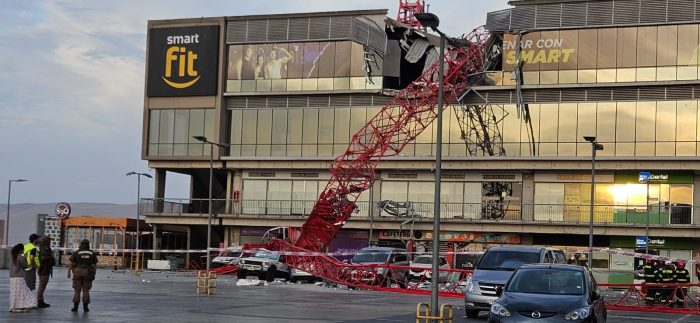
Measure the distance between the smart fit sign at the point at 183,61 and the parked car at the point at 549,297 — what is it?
49.5 meters

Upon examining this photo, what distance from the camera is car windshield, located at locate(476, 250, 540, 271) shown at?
27.3 m

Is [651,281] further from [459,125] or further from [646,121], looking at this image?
[459,125]

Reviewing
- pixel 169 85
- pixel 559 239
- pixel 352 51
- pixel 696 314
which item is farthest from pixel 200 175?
pixel 696 314

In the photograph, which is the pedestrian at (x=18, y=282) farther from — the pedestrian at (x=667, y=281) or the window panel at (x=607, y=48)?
the window panel at (x=607, y=48)

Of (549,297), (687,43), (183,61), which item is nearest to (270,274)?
(183,61)

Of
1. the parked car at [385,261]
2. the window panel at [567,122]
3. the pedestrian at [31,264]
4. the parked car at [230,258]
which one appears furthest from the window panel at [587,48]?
the pedestrian at [31,264]

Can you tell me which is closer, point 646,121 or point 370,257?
point 370,257

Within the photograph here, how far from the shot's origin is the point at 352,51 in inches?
2530

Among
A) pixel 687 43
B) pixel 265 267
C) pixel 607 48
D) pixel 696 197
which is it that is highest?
pixel 687 43

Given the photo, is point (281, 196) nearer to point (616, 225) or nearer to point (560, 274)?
point (616, 225)

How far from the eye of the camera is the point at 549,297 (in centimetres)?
1888

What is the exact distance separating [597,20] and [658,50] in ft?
12.4

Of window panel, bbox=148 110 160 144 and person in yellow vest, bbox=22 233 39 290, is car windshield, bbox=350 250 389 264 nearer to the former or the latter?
person in yellow vest, bbox=22 233 39 290

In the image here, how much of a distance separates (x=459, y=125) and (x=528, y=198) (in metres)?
5.97
